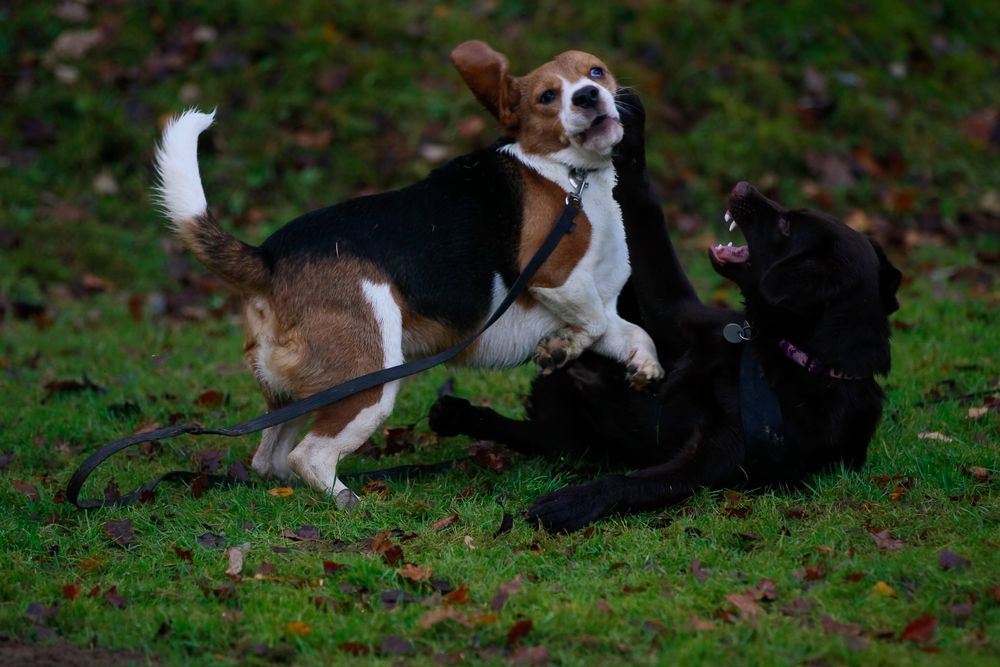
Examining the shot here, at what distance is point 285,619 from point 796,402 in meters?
2.08

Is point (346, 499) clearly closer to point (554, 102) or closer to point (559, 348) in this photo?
point (559, 348)

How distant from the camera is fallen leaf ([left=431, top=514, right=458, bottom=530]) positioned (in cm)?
440

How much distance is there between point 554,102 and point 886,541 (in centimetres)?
227

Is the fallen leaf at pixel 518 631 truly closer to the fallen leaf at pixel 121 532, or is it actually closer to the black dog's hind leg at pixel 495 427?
the fallen leaf at pixel 121 532

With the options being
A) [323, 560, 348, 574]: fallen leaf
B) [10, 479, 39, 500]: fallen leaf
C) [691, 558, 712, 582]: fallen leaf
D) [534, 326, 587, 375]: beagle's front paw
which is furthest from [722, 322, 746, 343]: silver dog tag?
[10, 479, 39, 500]: fallen leaf

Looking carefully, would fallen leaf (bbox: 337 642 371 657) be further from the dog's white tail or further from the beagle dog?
the dog's white tail

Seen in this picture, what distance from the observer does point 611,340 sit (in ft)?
16.8

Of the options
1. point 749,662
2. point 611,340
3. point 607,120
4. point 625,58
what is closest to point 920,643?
point 749,662

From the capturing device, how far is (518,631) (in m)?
3.48

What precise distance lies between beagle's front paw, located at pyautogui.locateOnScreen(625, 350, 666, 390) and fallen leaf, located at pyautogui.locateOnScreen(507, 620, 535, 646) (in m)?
1.65

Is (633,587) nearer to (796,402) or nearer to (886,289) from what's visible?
(796,402)

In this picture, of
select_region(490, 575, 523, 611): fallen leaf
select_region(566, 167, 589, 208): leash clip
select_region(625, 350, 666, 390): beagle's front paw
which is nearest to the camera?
select_region(490, 575, 523, 611): fallen leaf

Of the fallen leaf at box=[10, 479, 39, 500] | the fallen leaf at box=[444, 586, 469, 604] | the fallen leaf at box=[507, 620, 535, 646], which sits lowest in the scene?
the fallen leaf at box=[10, 479, 39, 500]

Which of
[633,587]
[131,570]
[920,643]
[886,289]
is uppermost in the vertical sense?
[886,289]
